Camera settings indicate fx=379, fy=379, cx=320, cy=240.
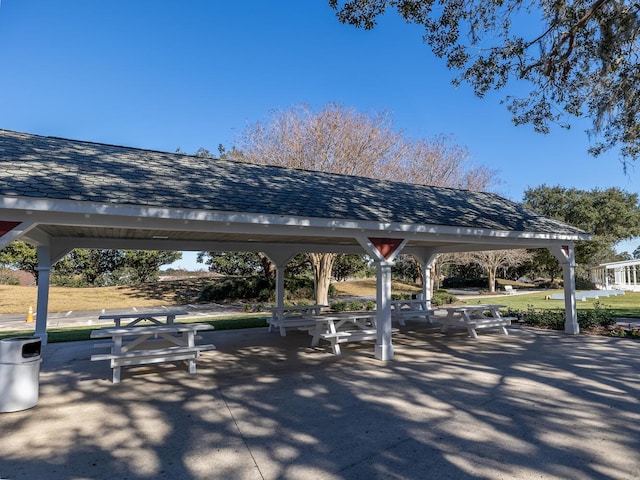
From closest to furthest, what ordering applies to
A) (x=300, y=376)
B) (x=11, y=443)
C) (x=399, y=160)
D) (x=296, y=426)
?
(x=11, y=443) → (x=296, y=426) → (x=300, y=376) → (x=399, y=160)

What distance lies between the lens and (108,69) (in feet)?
36.5

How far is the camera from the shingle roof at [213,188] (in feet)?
17.4

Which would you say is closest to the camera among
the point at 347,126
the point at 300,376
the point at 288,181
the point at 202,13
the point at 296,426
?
the point at 296,426

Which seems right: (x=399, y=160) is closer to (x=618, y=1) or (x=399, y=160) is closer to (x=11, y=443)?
(x=618, y=1)

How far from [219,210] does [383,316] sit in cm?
352

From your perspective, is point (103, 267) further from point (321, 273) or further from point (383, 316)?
point (383, 316)

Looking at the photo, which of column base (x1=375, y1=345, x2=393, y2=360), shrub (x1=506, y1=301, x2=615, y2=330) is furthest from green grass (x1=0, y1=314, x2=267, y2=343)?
shrub (x1=506, y1=301, x2=615, y2=330)

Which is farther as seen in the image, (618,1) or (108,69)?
(108,69)

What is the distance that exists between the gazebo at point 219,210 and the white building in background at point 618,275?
28104 millimetres

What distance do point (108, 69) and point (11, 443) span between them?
10.8 m

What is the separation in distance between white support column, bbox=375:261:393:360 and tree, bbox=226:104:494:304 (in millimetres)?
9284

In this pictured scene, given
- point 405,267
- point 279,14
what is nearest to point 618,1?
point 279,14

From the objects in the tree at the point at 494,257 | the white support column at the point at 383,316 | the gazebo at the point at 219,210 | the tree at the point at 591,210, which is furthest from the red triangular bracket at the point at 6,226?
the tree at the point at 591,210

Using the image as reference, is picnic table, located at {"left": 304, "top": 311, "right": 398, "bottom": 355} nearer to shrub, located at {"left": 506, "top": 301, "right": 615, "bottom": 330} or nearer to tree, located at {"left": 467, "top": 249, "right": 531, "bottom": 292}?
shrub, located at {"left": 506, "top": 301, "right": 615, "bottom": 330}
